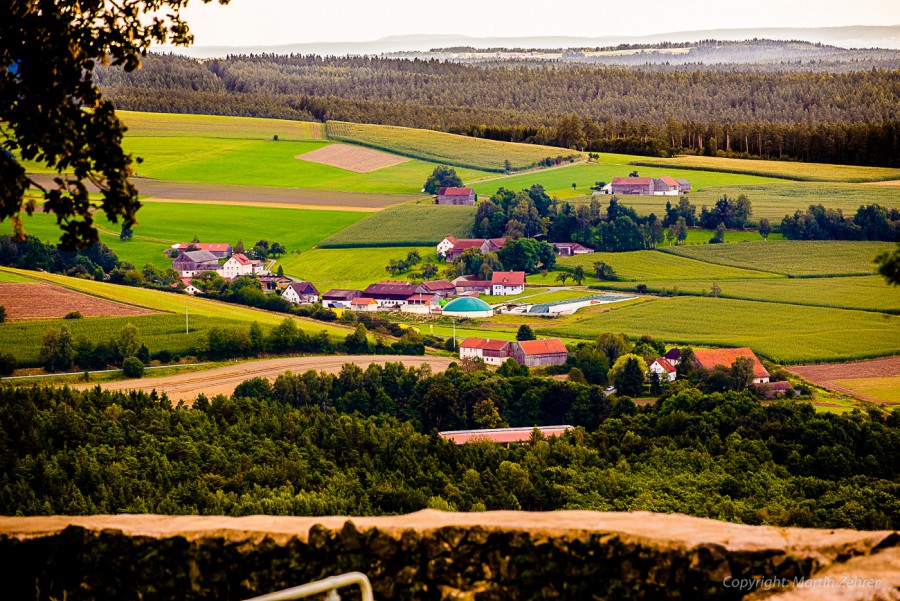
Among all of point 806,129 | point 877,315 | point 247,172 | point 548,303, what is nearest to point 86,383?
point 548,303

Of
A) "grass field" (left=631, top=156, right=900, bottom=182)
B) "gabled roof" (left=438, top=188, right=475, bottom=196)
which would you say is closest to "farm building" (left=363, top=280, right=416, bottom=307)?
"gabled roof" (left=438, top=188, right=475, bottom=196)

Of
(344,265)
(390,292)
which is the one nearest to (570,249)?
(390,292)

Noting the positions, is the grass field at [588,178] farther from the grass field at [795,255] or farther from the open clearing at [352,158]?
the open clearing at [352,158]

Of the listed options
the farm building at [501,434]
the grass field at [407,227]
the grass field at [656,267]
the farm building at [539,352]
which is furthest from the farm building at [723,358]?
the grass field at [407,227]

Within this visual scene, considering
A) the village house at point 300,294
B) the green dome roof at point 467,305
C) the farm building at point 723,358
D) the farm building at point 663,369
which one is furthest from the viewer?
the village house at point 300,294

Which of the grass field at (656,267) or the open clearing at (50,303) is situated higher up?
the open clearing at (50,303)

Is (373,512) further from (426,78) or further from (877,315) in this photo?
(426,78)

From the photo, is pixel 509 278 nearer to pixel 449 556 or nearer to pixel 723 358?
pixel 723 358
